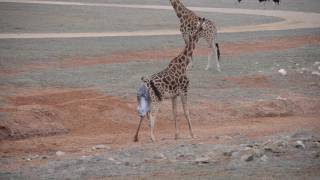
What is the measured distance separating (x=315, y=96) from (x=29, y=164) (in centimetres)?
945

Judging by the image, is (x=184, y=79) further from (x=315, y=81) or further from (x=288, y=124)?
(x=315, y=81)

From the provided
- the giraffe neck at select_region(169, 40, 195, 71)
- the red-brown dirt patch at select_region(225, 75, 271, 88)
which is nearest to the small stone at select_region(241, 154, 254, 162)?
the giraffe neck at select_region(169, 40, 195, 71)

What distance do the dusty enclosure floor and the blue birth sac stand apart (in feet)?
2.06

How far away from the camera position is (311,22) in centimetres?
3775

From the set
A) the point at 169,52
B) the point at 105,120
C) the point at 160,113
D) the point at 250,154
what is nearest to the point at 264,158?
the point at 250,154

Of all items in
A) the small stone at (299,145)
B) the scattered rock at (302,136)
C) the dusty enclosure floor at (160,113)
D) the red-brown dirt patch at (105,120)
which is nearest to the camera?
the dusty enclosure floor at (160,113)

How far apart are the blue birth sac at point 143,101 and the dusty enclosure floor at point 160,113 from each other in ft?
2.06

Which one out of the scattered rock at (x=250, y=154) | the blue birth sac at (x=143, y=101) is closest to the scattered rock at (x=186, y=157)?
the scattered rock at (x=250, y=154)

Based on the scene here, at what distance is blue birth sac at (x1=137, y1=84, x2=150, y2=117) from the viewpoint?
13.4m

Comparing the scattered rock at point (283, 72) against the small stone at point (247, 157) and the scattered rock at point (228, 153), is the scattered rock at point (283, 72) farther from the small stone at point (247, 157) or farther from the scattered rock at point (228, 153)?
the small stone at point (247, 157)

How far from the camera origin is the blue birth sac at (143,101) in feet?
44.0

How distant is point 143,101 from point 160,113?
367cm

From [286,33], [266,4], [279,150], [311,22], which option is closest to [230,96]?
[279,150]

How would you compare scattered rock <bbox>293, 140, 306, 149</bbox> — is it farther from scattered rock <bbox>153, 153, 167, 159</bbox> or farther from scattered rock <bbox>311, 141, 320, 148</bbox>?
scattered rock <bbox>153, 153, 167, 159</bbox>
